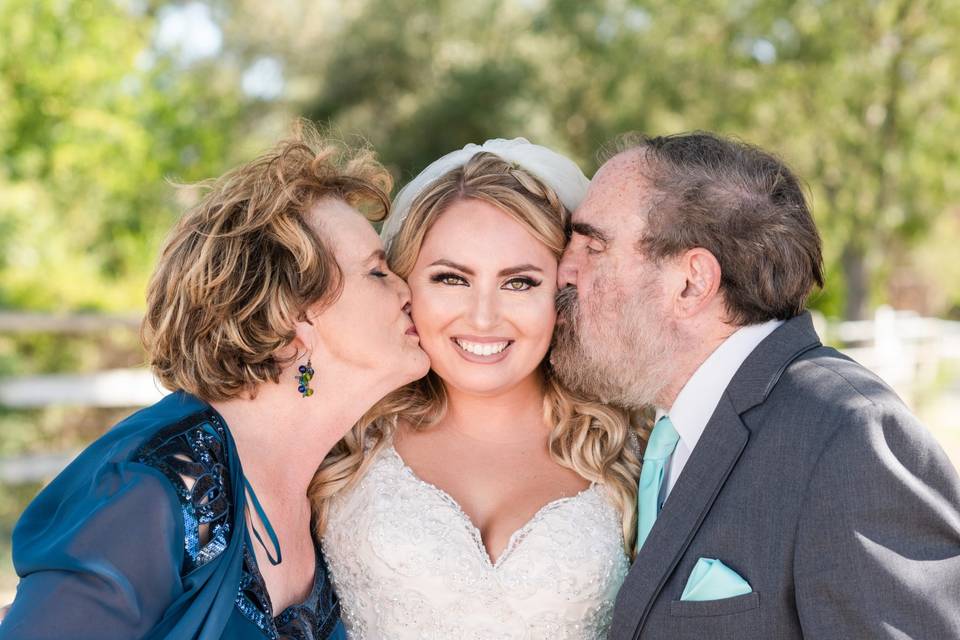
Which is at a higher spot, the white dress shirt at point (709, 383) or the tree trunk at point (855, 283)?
the white dress shirt at point (709, 383)

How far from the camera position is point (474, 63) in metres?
21.6

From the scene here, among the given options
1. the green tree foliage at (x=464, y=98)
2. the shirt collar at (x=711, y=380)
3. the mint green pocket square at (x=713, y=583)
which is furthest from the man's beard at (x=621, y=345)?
the green tree foliage at (x=464, y=98)

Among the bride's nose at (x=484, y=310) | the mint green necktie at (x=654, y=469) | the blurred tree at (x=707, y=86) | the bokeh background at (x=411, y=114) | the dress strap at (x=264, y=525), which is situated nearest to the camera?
the dress strap at (x=264, y=525)

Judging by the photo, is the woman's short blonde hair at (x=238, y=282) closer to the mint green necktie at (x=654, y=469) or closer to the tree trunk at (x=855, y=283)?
the mint green necktie at (x=654, y=469)

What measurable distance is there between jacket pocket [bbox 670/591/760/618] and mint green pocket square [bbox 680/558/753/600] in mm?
14

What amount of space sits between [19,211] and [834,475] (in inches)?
359

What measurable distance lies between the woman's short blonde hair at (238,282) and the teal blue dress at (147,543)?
18cm

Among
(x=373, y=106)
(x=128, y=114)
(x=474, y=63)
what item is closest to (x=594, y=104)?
(x=474, y=63)

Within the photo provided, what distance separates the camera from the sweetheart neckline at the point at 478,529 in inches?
126

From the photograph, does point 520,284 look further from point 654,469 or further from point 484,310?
point 654,469

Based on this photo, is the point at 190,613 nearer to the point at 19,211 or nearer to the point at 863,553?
the point at 863,553

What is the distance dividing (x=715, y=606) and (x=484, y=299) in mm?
1344

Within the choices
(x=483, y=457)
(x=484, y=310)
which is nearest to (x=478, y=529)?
(x=483, y=457)

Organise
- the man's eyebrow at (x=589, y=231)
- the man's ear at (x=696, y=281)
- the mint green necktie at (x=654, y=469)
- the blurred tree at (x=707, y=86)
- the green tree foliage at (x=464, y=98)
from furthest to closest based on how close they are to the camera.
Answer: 1. the blurred tree at (x=707, y=86)
2. the green tree foliage at (x=464, y=98)
3. the man's eyebrow at (x=589, y=231)
4. the mint green necktie at (x=654, y=469)
5. the man's ear at (x=696, y=281)
